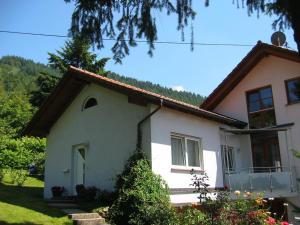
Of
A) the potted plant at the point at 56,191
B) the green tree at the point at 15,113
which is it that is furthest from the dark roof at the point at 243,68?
the green tree at the point at 15,113

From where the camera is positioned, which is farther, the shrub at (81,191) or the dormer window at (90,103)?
the dormer window at (90,103)

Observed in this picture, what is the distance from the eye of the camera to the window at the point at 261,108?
19.4 m

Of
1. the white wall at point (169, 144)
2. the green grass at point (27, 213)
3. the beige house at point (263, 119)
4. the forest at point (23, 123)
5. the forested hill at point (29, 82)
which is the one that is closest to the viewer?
the green grass at point (27, 213)

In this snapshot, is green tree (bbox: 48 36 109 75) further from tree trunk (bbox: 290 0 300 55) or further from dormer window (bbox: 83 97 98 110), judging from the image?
tree trunk (bbox: 290 0 300 55)

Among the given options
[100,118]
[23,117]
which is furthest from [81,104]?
[23,117]

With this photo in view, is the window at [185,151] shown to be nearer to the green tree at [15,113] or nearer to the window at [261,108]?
the window at [261,108]

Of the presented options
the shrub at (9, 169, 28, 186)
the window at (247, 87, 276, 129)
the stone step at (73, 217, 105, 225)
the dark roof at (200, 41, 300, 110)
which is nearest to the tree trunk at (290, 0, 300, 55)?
the stone step at (73, 217, 105, 225)

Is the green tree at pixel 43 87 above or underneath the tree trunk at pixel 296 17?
above

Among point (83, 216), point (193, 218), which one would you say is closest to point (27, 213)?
point (83, 216)

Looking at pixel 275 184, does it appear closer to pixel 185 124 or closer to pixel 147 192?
pixel 185 124

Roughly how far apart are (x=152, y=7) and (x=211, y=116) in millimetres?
9019

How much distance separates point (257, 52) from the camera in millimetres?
20203

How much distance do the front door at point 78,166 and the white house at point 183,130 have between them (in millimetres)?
45

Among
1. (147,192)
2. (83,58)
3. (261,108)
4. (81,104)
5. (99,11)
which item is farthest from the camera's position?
(83,58)
